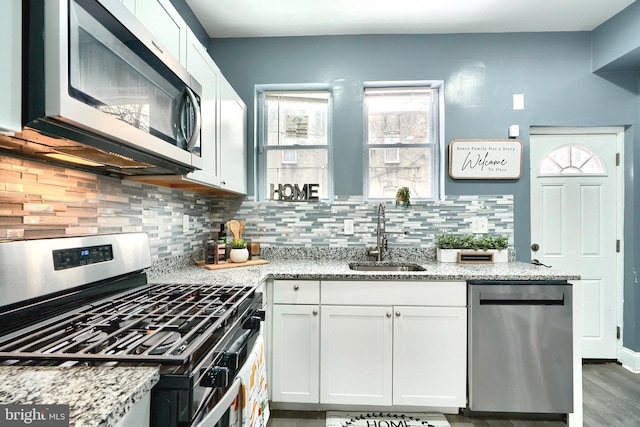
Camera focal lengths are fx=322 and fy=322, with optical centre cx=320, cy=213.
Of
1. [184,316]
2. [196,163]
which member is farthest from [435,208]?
[184,316]

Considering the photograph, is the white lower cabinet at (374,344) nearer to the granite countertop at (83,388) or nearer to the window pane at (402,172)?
the window pane at (402,172)

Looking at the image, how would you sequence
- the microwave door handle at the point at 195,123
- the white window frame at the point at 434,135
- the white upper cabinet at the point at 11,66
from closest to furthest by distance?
the white upper cabinet at the point at 11,66, the microwave door handle at the point at 195,123, the white window frame at the point at 434,135

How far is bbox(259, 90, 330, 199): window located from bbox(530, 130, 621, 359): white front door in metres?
1.80

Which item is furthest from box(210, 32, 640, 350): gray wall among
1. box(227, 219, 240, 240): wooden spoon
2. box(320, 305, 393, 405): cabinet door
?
box(320, 305, 393, 405): cabinet door

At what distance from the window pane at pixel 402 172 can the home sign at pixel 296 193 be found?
49cm

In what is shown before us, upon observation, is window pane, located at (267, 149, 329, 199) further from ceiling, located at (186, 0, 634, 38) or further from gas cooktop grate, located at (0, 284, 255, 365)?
gas cooktop grate, located at (0, 284, 255, 365)

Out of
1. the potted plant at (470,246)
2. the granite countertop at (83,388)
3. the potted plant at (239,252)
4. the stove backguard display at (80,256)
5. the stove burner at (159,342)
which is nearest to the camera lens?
the granite countertop at (83,388)

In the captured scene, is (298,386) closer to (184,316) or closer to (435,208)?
(184,316)

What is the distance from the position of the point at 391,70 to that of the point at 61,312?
262 cm

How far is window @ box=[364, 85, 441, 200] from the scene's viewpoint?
2.74 m

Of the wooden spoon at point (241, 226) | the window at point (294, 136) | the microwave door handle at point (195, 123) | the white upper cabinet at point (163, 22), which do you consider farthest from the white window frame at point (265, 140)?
the microwave door handle at point (195, 123)

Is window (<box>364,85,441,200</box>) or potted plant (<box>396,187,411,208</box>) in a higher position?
window (<box>364,85,441,200</box>)

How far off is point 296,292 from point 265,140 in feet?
4.62

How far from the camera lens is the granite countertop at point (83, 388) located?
547mm
